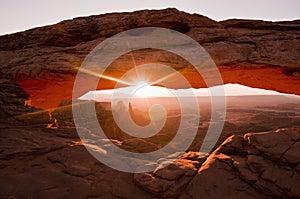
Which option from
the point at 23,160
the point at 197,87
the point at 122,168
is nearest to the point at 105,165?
the point at 122,168

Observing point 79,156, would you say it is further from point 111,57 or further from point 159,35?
point 159,35

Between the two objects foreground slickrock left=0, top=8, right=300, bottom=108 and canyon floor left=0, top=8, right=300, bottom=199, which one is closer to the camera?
canyon floor left=0, top=8, right=300, bottom=199

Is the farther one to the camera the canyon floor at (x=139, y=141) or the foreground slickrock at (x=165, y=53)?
the foreground slickrock at (x=165, y=53)

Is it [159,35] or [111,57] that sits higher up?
[159,35]

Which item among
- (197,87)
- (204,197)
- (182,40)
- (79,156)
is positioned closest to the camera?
(204,197)

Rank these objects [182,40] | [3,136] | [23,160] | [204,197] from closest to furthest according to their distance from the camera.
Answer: [204,197]
[23,160]
[3,136]
[182,40]

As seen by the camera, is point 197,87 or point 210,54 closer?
point 210,54

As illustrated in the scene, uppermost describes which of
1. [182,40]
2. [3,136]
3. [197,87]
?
[182,40]

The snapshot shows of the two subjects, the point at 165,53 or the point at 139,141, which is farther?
the point at 139,141

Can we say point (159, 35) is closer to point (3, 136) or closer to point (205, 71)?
point (205, 71)

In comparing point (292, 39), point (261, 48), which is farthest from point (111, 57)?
point (292, 39)

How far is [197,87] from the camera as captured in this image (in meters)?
14.5

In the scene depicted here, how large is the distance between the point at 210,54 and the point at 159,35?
2.87 meters

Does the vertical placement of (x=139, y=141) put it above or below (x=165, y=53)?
below
